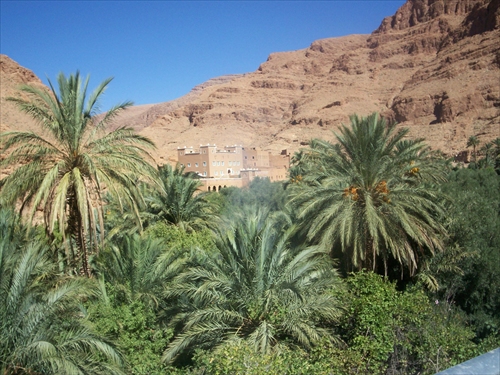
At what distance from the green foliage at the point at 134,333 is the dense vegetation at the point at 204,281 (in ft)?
0.10

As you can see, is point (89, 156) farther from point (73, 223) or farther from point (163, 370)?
point (163, 370)

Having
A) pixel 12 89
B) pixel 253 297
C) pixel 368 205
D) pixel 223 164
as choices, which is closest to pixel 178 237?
pixel 253 297

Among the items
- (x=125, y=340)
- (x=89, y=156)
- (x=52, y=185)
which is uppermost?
(x=89, y=156)

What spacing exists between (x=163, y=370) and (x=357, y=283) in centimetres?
358

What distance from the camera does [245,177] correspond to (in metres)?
41.4

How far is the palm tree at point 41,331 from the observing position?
185 inches

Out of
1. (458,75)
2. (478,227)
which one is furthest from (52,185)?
(458,75)

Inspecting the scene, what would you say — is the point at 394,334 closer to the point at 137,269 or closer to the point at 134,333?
the point at 134,333

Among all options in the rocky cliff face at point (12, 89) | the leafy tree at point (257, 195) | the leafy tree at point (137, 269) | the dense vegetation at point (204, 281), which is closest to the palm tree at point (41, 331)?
the dense vegetation at point (204, 281)

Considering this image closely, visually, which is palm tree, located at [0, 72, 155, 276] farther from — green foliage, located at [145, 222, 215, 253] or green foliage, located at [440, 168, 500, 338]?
green foliage, located at [440, 168, 500, 338]

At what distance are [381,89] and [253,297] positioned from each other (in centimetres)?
10983

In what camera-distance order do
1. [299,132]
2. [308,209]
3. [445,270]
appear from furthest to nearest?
[299,132] → [445,270] → [308,209]

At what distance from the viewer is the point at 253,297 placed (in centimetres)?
682

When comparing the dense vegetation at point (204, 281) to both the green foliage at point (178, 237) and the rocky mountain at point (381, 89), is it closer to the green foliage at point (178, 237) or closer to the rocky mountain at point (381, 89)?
the green foliage at point (178, 237)
